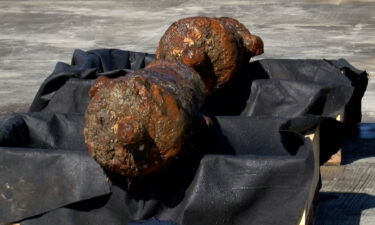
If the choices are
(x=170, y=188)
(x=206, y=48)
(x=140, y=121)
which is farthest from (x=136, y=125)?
(x=206, y=48)

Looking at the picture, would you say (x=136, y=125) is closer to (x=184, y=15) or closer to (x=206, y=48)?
(x=206, y=48)

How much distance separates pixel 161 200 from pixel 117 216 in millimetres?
203

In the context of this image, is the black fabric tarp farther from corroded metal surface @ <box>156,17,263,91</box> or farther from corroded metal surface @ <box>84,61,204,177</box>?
corroded metal surface @ <box>156,17,263,91</box>

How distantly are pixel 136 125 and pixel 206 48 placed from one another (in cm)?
135

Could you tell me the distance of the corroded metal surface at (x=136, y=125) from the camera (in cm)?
363

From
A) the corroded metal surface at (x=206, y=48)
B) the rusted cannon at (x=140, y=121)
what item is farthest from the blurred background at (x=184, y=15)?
the rusted cannon at (x=140, y=121)

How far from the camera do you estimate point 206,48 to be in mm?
4840

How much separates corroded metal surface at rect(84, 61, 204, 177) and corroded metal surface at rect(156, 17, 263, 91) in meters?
0.98

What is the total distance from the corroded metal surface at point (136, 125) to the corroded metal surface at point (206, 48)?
98 centimetres

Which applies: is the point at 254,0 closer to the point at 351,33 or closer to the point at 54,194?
Answer: the point at 351,33

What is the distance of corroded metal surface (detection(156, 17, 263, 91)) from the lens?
4793mm

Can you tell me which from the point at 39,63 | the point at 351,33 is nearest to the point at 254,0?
the point at 351,33

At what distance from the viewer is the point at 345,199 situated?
5.15 meters

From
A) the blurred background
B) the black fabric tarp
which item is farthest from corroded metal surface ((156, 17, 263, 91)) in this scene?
the blurred background
